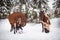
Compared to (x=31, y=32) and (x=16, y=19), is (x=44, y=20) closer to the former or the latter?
(x=31, y=32)

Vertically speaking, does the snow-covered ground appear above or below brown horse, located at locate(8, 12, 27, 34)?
below

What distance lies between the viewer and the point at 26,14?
1572mm

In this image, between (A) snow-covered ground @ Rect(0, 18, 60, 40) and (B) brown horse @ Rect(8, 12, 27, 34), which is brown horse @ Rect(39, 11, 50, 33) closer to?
(A) snow-covered ground @ Rect(0, 18, 60, 40)

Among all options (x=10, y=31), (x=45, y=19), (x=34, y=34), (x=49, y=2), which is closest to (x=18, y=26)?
(x=10, y=31)

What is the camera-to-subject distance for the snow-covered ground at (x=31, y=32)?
5.01 feet

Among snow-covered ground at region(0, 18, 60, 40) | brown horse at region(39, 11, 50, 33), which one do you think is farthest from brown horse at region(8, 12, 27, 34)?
brown horse at region(39, 11, 50, 33)

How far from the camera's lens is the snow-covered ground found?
153cm

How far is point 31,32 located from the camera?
5.08ft

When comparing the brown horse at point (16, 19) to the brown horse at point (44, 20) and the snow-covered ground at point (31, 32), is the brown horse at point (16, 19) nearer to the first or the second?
the snow-covered ground at point (31, 32)

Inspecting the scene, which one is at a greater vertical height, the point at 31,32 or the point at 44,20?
the point at 44,20

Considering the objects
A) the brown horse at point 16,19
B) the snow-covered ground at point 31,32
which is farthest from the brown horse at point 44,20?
the brown horse at point 16,19

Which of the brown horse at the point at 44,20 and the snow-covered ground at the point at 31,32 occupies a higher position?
the brown horse at the point at 44,20

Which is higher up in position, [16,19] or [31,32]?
[16,19]

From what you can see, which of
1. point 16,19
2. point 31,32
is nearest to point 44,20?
point 31,32
